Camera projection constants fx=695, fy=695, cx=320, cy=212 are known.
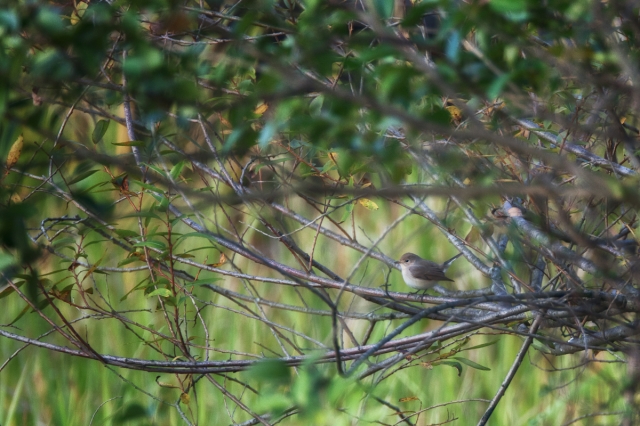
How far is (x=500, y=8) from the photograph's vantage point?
3.26 feet

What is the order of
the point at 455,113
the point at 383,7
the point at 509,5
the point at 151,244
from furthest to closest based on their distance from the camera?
the point at 455,113
the point at 151,244
the point at 383,7
the point at 509,5

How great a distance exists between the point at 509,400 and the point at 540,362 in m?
0.33

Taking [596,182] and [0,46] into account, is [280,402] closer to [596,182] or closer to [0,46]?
[596,182]

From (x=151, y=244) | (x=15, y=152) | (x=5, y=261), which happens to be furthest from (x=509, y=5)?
(x=15, y=152)

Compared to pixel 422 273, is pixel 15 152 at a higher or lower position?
lower

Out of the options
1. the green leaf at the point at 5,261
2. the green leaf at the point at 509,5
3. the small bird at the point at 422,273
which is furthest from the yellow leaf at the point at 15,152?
the small bird at the point at 422,273

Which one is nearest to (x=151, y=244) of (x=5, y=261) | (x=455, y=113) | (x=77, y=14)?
(x=77, y=14)

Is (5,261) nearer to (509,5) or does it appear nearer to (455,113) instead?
(509,5)

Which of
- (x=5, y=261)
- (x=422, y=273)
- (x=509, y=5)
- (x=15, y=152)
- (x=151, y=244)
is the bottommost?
(x=5, y=261)

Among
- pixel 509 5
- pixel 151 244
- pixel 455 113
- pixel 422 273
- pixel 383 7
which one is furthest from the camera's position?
pixel 422 273

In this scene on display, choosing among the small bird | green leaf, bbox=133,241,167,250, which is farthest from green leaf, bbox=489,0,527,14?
the small bird

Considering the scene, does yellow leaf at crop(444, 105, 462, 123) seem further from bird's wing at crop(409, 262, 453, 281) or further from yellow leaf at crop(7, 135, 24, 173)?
bird's wing at crop(409, 262, 453, 281)

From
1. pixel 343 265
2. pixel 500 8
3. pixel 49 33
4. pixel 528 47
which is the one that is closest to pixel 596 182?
pixel 500 8

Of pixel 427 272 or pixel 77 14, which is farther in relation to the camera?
pixel 427 272
